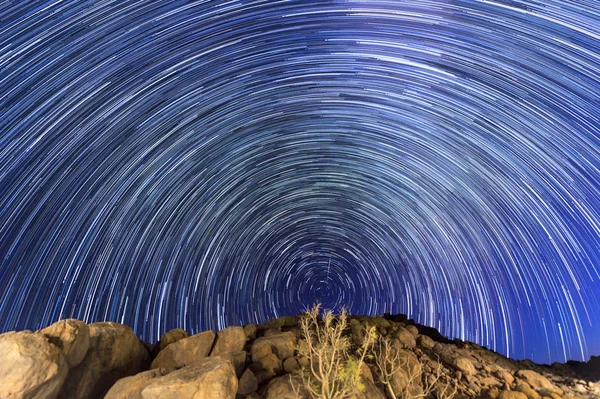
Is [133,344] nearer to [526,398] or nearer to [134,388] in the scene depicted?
[134,388]

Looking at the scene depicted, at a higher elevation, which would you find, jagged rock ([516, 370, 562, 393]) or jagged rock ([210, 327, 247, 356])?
jagged rock ([516, 370, 562, 393])

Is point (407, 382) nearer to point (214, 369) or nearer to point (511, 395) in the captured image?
point (511, 395)

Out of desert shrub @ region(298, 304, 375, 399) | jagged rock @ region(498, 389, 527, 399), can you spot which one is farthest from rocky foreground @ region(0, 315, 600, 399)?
desert shrub @ region(298, 304, 375, 399)

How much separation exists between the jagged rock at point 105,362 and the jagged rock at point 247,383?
737 cm

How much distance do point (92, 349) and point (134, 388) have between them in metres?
4.60

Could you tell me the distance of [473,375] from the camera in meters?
31.8

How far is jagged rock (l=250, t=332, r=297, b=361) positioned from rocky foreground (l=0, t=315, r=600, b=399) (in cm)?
9

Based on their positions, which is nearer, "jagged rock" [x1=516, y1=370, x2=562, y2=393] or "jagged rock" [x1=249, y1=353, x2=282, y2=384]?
"jagged rock" [x1=249, y1=353, x2=282, y2=384]

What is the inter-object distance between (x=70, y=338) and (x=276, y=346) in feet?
52.4

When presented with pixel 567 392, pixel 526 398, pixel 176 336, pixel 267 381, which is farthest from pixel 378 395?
pixel 567 392

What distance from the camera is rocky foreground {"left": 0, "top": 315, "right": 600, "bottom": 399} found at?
13852 millimetres

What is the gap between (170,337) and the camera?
85.7ft

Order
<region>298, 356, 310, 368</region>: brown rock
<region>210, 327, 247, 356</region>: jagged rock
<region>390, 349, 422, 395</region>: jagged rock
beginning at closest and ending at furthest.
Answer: <region>298, 356, 310, 368</region>: brown rock < <region>390, 349, 422, 395</region>: jagged rock < <region>210, 327, 247, 356</region>: jagged rock

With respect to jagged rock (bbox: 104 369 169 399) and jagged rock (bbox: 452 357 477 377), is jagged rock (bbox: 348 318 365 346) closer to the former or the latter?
jagged rock (bbox: 452 357 477 377)
